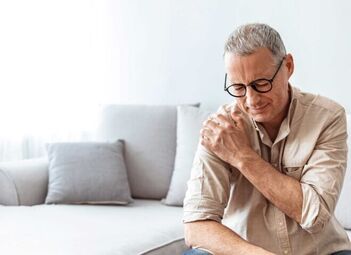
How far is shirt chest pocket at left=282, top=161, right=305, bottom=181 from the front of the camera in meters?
1.77

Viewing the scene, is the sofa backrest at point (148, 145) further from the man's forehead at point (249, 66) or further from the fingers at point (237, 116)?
the man's forehead at point (249, 66)

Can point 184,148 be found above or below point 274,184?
below

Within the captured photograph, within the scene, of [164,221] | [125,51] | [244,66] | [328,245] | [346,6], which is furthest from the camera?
[125,51]

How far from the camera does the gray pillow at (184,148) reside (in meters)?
2.91

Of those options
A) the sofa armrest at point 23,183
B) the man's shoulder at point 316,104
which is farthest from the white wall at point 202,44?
the man's shoulder at point 316,104

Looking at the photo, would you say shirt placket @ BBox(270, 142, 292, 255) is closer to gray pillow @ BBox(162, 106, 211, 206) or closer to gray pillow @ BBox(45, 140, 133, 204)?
gray pillow @ BBox(162, 106, 211, 206)

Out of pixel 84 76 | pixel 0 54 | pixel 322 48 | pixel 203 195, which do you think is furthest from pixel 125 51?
pixel 203 195

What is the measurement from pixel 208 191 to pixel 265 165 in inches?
6.5

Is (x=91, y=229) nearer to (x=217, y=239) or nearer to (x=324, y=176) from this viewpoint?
(x=217, y=239)

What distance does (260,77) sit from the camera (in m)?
1.68

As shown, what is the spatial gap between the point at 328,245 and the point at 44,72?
7.28ft

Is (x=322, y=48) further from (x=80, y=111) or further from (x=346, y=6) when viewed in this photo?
(x=80, y=111)

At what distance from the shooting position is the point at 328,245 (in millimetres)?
1781

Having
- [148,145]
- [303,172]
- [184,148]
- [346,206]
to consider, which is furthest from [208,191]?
[148,145]
